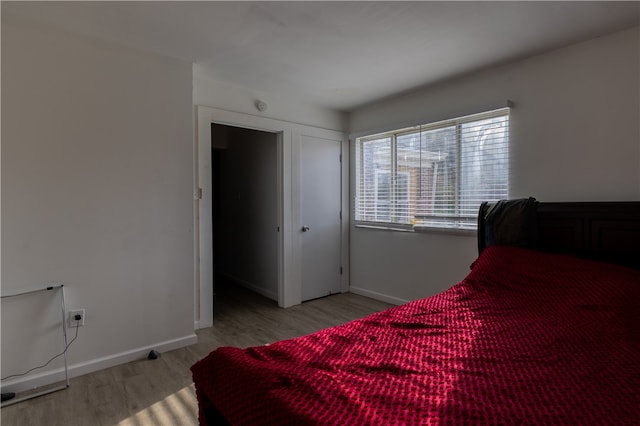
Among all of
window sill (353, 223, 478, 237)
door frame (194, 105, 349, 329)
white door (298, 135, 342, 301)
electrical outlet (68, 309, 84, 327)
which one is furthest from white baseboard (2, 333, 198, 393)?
window sill (353, 223, 478, 237)

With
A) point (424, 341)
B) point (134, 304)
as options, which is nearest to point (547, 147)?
point (424, 341)

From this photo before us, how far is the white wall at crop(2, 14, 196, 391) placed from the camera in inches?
87.7

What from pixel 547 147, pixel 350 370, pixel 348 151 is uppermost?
pixel 348 151

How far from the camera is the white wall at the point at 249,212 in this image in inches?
167

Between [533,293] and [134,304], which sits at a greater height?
[533,293]

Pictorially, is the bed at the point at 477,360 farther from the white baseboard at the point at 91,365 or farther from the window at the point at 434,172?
the white baseboard at the point at 91,365

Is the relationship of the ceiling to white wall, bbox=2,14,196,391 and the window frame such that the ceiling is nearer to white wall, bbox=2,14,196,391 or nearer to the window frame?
white wall, bbox=2,14,196,391

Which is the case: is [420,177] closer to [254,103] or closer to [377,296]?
[377,296]

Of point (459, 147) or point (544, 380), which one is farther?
point (459, 147)

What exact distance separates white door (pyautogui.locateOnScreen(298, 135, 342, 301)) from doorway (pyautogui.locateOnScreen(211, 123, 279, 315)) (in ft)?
1.19

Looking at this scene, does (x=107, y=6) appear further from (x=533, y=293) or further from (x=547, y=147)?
(x=547, y=147)

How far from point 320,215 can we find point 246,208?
3.83 feet

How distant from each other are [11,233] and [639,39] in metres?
4.49

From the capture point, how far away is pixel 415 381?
1.12m
